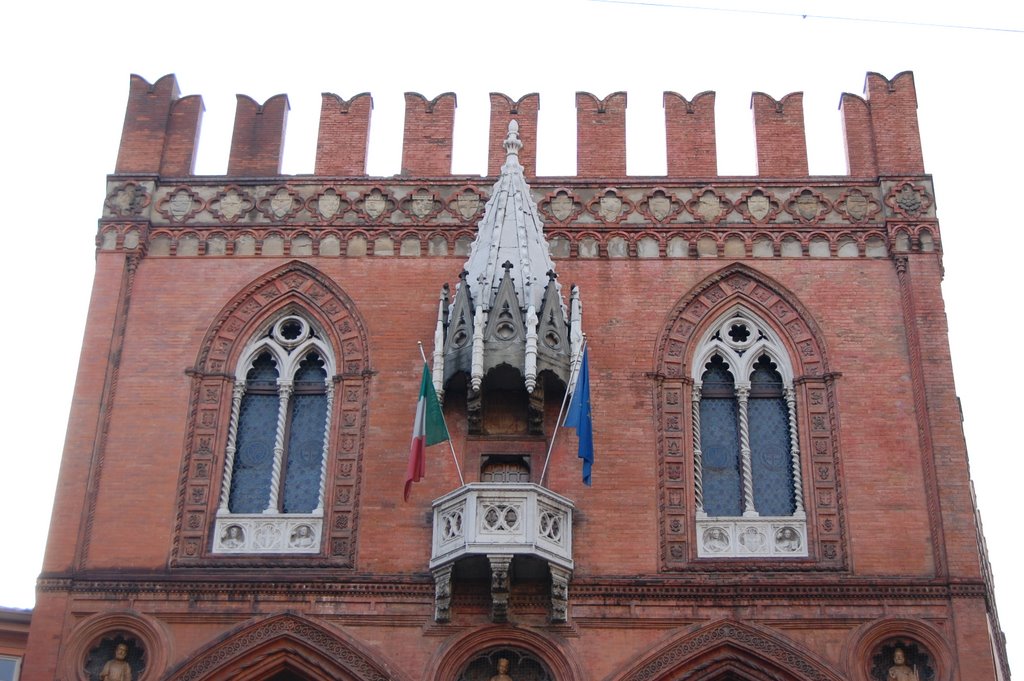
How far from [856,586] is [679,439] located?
288cm

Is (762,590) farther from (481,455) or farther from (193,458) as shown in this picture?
(193,458)

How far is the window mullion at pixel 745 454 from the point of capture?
63.7 ft

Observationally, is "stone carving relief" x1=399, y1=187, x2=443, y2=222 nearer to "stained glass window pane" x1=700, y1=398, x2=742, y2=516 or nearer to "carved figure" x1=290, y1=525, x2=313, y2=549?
"stained glass window pane" x1=700, y1=398, x2=742, y2=516

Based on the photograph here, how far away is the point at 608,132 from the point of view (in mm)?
22391

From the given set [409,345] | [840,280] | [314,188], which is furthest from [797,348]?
[314,188]

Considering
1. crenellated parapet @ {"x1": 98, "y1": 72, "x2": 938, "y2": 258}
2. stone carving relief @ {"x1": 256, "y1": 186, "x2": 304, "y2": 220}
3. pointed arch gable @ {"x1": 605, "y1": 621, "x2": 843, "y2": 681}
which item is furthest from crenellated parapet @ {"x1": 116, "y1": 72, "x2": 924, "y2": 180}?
pointed arch gable @ {"x1": 605, "y1": 621, "x2": 843, "y2": 681}

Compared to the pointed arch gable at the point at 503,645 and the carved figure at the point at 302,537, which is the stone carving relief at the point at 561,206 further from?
the pointed arch gable at the point at 503,645

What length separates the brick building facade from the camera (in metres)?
18.5

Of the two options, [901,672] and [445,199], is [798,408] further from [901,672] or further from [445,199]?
[445,199]

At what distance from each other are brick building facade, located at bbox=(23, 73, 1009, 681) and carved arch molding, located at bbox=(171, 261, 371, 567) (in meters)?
0.04

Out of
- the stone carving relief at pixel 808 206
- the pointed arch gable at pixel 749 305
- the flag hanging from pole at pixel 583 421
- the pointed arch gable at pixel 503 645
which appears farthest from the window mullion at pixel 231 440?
the stone carving relief at pixel 808 206

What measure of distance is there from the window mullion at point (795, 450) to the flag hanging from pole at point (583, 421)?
260 centimetres

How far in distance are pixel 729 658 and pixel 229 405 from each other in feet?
23.5

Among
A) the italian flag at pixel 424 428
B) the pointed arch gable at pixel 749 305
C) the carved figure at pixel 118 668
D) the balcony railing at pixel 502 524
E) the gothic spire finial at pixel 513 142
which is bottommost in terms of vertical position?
the carved figure at pixel 118 668
